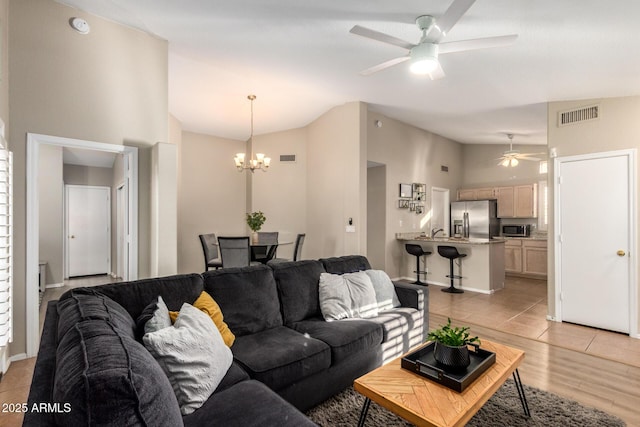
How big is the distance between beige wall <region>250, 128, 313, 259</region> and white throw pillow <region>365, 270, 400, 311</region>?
3.31 meters

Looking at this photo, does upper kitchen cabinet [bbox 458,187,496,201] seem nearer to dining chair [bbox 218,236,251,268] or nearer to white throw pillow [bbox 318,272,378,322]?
dining chair [bbox 218,236,251,268]

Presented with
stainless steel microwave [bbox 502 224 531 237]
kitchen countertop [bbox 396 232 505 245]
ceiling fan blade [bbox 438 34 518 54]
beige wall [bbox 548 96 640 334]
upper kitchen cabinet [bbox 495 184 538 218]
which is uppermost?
ceiling fan blade [bbox 438 34 518 54]

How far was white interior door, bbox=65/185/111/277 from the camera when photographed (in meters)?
6.98

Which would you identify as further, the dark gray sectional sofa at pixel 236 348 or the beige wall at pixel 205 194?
the beige wall at pixel 205 194

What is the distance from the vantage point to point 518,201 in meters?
7.39

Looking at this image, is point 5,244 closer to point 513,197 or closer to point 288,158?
point 288,158

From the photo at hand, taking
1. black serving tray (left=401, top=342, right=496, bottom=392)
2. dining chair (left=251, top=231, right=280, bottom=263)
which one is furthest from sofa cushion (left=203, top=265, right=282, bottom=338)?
dining chair (left=251, top=231, right=280, bottom=263)

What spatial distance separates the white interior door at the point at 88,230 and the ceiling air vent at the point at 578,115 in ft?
28.0

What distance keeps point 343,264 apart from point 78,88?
3.27 m

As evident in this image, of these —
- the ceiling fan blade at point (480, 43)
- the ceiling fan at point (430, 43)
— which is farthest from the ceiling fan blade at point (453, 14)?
the ceiling fan blade at point (480, 43)

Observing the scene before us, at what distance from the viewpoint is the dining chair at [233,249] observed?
14.5ft

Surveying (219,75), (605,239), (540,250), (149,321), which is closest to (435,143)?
(540,250)

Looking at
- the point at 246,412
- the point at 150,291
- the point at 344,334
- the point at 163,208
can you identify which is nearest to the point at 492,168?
the point at 344,334

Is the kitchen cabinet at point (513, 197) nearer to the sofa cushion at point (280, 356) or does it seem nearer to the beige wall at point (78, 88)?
the sofa cushion at point (280, 356)
